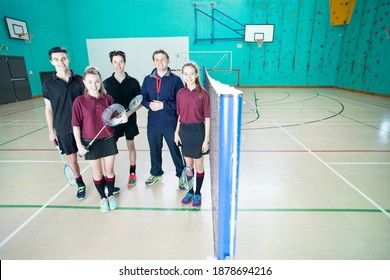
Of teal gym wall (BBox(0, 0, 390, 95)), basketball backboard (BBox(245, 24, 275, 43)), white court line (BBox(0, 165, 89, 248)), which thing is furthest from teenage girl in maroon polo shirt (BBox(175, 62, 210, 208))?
basketball backboard (BBox(245, 24, 275, 43))

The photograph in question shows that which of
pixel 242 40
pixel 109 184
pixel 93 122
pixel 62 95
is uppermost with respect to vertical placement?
pixel 242 40

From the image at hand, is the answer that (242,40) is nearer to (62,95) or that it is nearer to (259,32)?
(259,32)

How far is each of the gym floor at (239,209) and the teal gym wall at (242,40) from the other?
38.5 feet

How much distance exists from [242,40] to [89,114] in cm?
1538

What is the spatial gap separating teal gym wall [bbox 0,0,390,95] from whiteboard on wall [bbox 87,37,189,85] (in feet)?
1.14

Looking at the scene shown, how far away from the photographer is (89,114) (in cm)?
274

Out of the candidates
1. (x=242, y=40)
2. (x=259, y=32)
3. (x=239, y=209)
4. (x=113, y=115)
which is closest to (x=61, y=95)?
(x=113, y=115)

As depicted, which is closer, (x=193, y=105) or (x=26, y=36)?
(x=193, y=105)

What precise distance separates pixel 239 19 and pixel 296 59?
471cm

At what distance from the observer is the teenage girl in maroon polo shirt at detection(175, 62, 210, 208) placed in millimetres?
2730

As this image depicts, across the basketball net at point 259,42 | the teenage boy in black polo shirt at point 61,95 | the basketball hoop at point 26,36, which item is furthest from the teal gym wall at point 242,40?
the teenage boy in black polo shirt at point 61,95

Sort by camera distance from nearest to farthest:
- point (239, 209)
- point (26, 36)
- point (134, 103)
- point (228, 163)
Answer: point (228, 163) → point (239, 209) → point (134, 103) → point (26, 36)

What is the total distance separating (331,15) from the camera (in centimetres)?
1476

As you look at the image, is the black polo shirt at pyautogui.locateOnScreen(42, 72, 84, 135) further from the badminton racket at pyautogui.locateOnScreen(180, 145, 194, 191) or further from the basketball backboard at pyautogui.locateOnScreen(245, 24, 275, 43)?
the basketball backboard at pyautogui.locateOnScreen(245, 24, 275, 43)
